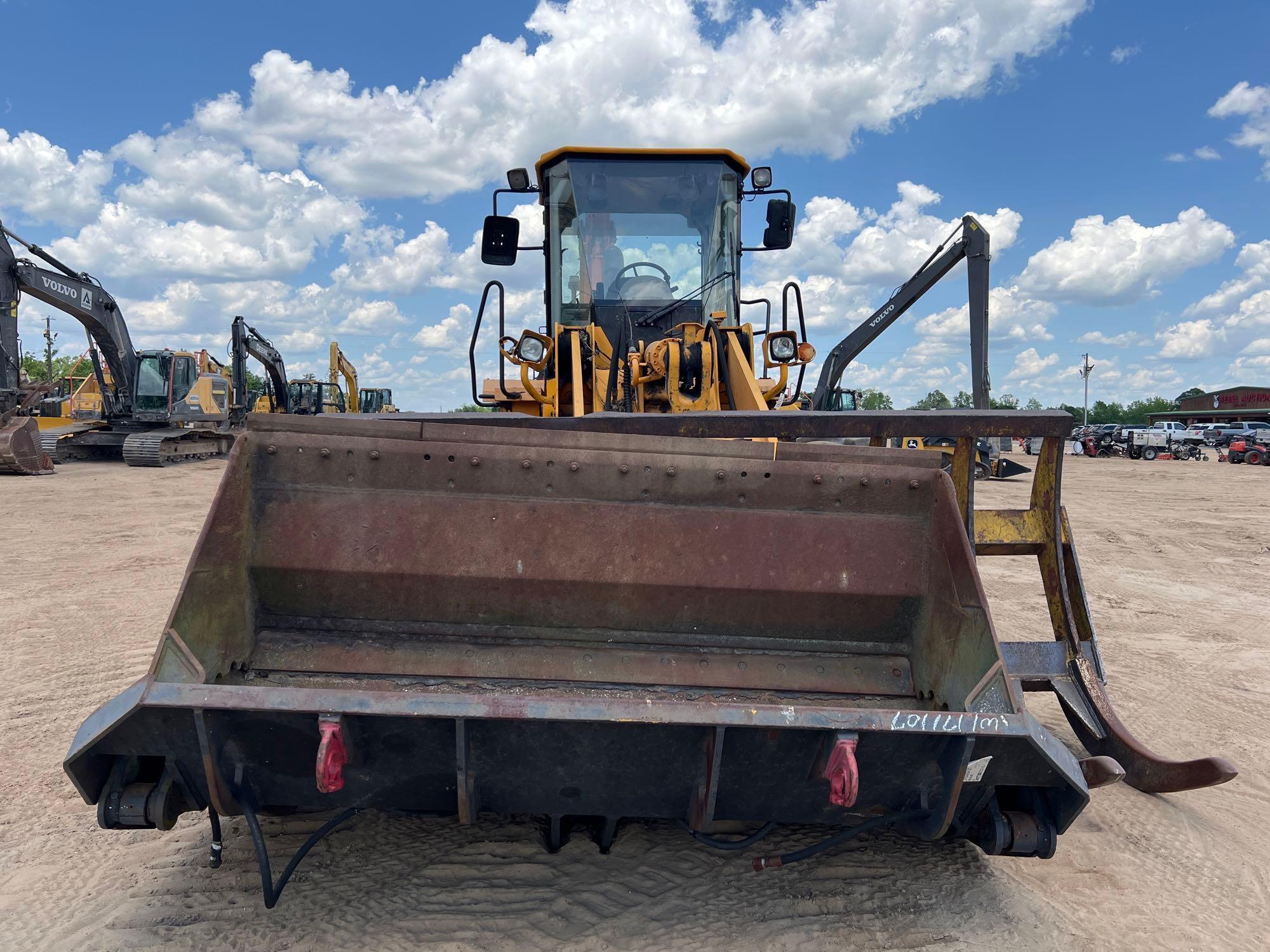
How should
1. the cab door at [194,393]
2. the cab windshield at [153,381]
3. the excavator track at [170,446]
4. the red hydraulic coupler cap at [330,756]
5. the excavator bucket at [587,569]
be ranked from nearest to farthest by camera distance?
the red hydraulic coupler cap at [330,756], the excavator bucket at [587,569], the excavator track at [170,446], the cab windshield at [153,381], the cab door at [194,393]

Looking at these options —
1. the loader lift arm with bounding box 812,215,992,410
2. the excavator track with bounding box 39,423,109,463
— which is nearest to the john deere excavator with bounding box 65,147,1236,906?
the loader lift arm with bounding box 812,215,992,410

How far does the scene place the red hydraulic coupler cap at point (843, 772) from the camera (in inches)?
79.0

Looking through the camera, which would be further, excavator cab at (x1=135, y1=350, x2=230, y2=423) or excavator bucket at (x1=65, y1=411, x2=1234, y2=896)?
excavator cab at (x1=135, y1=350, x2=230, y2=423)

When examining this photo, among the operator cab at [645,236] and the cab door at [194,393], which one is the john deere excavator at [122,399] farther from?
the operator cab at [645,236]

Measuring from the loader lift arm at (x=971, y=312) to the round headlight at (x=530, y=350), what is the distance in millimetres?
3749

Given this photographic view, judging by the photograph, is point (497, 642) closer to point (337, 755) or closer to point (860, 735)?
point (337, 755)

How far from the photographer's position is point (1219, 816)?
3312 mm

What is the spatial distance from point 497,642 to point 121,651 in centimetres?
352

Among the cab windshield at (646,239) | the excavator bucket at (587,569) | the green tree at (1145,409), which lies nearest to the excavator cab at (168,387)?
the cab windshield at (646,239)

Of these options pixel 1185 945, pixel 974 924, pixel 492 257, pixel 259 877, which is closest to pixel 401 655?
pixel 259 877

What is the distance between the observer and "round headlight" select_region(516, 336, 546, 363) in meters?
5.45

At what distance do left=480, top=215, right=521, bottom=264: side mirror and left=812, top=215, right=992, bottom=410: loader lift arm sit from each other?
13.1 feet

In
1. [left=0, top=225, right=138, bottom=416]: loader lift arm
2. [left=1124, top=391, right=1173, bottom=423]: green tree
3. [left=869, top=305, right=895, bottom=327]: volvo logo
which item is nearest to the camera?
[left=869, top=305, right=895, bottom=327]: volvo logo

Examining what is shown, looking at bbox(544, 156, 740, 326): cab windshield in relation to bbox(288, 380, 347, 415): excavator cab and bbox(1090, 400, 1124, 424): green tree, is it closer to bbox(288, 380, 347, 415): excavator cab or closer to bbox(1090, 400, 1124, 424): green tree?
bbox(288, 380, 347, 415): excavator cab
